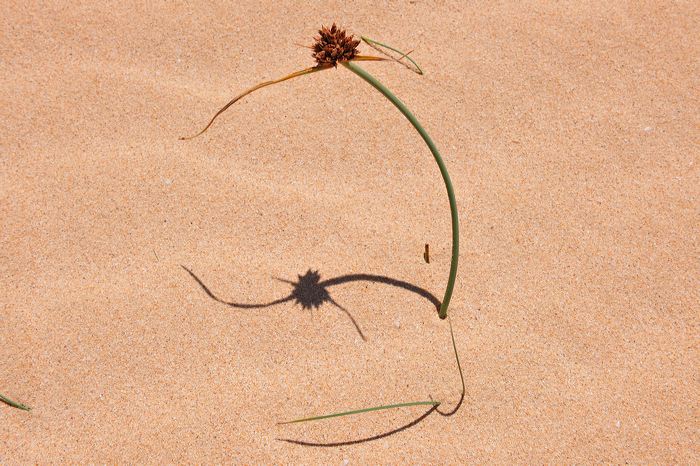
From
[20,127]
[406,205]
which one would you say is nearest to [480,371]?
[406,205]

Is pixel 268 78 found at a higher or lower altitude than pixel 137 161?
higher

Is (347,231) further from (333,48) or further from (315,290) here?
(333,48)

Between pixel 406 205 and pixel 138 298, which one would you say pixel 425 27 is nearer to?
pixel 406 205

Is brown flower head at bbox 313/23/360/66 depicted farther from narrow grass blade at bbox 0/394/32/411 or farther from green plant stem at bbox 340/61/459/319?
narrow grass blade at bbox 0/394/32/411

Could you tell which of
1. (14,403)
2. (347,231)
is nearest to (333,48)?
(347,231)

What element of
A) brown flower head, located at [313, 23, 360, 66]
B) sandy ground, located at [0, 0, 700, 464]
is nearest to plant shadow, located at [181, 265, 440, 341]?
sandy ground, located at [0, 0, 700, 464]

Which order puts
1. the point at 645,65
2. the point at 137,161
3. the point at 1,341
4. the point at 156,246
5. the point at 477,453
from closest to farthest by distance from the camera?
1. the point at 477,453
2. the point at 1,341
3. the point at 156,246
4. the point at 137,161
5. the point at 645,65
